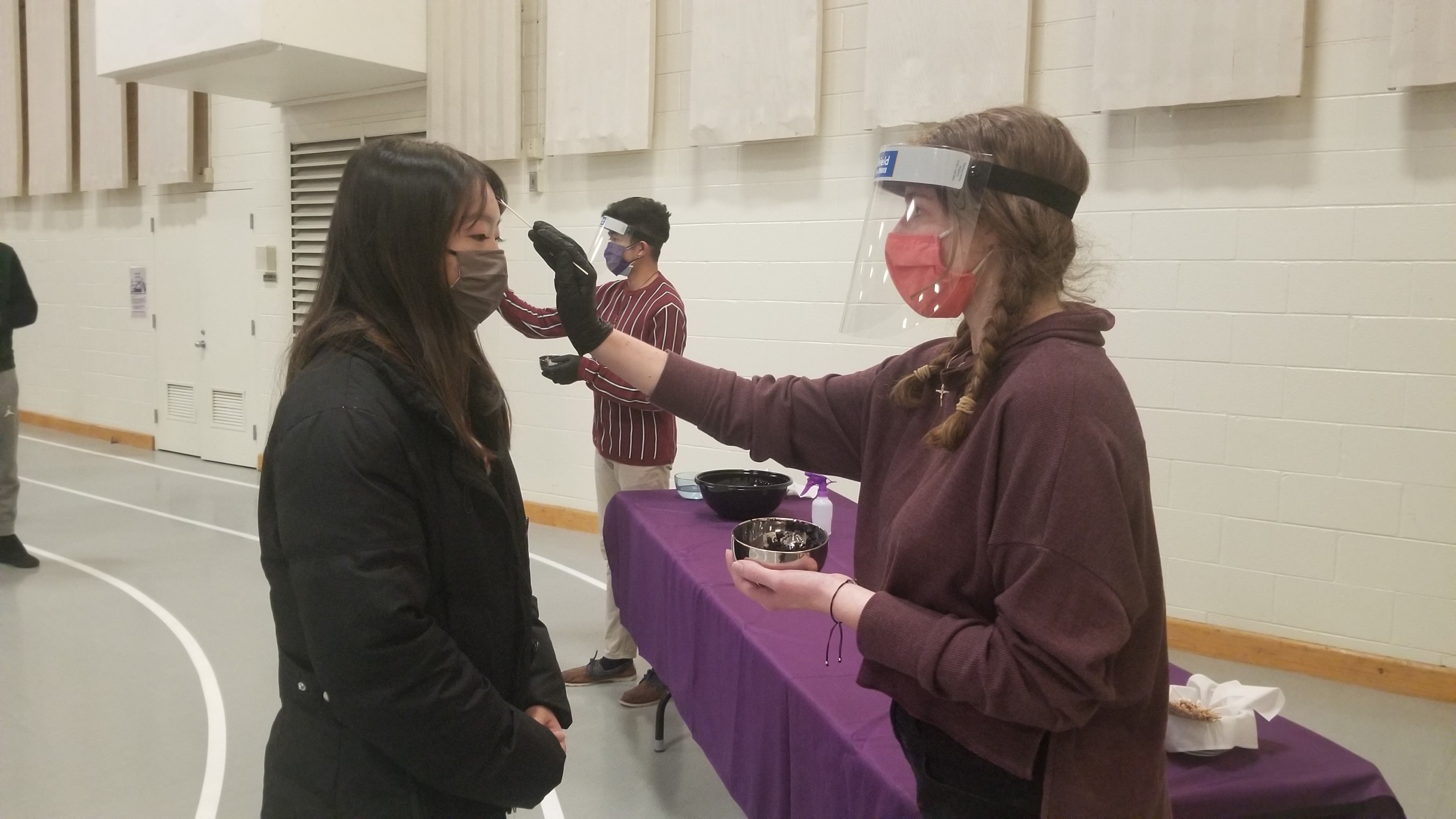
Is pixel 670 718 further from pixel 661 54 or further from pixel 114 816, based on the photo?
pixel 661 54

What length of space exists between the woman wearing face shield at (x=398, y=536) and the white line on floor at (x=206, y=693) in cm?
172

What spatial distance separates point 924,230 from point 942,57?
128 inches

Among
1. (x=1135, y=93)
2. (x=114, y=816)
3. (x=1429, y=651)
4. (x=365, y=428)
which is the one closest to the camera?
(x=365, y=428)

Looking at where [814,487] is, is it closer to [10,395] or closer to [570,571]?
[570,571]

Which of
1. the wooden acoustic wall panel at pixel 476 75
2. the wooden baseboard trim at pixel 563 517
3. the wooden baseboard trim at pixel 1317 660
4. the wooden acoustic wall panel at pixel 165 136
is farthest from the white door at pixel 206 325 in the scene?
the wooden baseboard trim at pixel 1317 660

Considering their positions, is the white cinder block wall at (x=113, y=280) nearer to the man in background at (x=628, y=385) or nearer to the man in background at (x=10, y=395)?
the man in background at (x=10, y=395)

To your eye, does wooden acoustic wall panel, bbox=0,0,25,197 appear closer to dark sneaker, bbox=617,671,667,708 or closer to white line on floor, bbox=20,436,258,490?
white line on floor, bbox=20,436,258,490

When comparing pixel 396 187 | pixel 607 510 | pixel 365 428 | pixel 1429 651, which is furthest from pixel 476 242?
pixel 1429 651

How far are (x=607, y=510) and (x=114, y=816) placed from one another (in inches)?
63.5

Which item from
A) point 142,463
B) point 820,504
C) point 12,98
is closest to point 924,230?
point 820,504

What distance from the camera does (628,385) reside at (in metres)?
3.25

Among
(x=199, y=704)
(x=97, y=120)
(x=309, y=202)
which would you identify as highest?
(x=97, y=120)

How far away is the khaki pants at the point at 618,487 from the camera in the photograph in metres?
3.45

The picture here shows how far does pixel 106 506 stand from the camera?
20.2 feet
